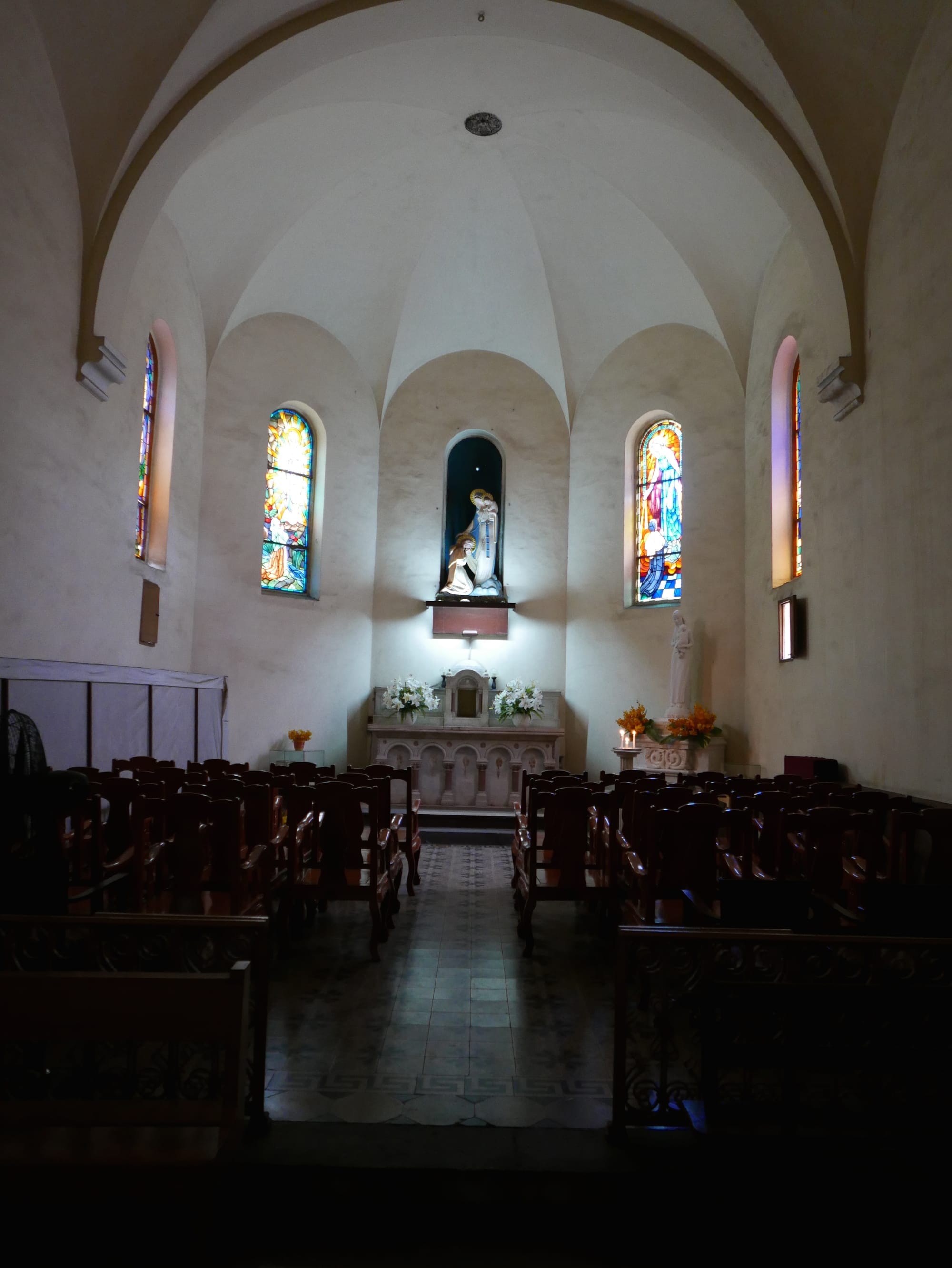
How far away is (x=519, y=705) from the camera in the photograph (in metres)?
14.2

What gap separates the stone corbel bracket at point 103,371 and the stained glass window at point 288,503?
193 inches

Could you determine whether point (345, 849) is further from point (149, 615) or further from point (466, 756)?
point (466, 756)

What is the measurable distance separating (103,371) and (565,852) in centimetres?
693

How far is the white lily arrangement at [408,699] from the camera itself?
14125 millimetres

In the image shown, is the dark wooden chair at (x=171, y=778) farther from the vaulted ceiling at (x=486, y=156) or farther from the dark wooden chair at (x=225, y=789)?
the vaulted ceiling at (x=486, y=156)

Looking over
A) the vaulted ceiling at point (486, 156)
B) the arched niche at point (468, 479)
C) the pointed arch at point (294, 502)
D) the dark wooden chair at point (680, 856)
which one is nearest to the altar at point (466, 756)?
the pointed arch at point (294, 502)

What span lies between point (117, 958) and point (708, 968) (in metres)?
2.13

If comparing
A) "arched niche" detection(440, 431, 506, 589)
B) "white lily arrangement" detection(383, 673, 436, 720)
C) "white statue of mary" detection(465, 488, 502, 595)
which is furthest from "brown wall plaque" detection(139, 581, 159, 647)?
"white statue of mary" detection(465, 488, 502, 595)

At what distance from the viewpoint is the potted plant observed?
1418 cm

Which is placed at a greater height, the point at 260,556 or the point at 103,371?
the point at 103,371

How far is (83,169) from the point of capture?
8719 millimetres

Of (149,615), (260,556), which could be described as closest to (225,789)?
(149,615)

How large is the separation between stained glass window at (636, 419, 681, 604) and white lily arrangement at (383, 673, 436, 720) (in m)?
3.96

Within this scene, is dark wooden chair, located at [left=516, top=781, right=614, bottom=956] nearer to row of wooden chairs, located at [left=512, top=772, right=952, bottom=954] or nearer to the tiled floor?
row of wooden chairs, located at [left=512, top=772, right=952, bottom=954]
